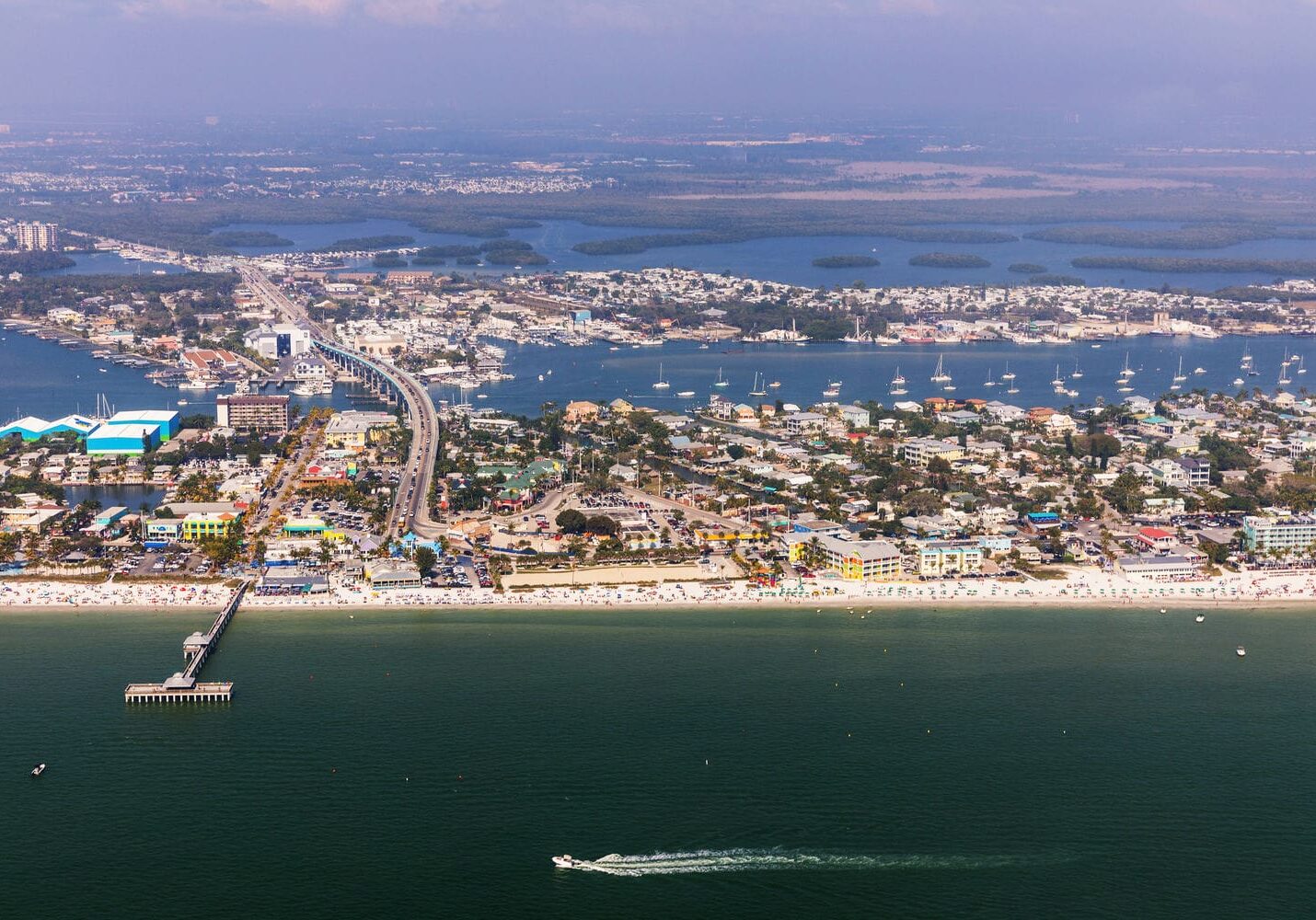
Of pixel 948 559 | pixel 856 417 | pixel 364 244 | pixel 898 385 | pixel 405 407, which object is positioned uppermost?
pixel 948 559

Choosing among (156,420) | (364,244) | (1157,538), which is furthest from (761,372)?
(364,244)

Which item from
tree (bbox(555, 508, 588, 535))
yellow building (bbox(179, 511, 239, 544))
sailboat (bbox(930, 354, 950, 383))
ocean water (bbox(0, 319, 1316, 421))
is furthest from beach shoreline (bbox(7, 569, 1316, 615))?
sailboat (bbox(930, 354, 950, 383))

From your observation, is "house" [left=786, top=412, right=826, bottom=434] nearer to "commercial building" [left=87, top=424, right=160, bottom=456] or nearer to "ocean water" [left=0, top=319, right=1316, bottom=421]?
"ocean water" [left=0, top=319, right=1316, bottom=421]

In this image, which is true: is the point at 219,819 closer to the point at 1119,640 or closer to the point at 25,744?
the point at 25,744

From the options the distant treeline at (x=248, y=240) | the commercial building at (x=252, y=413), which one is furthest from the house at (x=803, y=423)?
the distant treeline at (x=248, y=240)

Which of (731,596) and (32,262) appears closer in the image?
(731,596)

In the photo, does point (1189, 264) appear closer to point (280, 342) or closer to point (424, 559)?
point (280, 342)

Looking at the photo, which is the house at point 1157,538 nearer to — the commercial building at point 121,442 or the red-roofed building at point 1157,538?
the red-roofed building at point 1157,538
